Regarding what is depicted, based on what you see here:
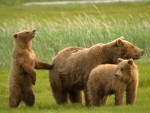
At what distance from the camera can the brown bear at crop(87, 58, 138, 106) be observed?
27.1 feet

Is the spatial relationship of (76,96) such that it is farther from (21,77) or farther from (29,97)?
(21,77)

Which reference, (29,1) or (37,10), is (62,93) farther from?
(29,1)

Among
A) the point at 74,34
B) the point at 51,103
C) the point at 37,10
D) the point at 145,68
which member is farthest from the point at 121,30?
the point at 37,10

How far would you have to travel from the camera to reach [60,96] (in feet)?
32.1

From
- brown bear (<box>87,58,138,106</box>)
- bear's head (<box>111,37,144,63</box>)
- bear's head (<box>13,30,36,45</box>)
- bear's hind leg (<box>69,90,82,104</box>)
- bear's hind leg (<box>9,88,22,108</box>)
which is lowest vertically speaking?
bear's hind leg (<box>69,90,82,104</box>)

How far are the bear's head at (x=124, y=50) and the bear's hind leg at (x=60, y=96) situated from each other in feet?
5.24

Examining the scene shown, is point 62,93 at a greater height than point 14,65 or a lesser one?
lesser

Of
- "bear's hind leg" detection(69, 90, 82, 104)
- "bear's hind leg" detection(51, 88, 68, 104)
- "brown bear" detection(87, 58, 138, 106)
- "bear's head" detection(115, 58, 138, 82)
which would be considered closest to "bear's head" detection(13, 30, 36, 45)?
"bear's hind leg" detection(51, 88, 68, 104)

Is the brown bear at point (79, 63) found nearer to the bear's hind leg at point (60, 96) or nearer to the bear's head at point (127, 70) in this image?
the bear's hind leg at point (60, 96)

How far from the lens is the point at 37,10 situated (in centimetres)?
4241

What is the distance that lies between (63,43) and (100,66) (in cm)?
679

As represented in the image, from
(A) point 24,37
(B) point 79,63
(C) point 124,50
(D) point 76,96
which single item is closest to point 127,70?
(C) point 124,50

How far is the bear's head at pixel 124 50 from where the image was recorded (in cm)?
909

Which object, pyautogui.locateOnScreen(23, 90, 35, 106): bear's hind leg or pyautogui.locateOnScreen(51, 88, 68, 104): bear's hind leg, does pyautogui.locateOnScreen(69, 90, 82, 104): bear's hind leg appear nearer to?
pyautogui.locateOnScreen(51, 88, 68, 104): bear's hind leg
